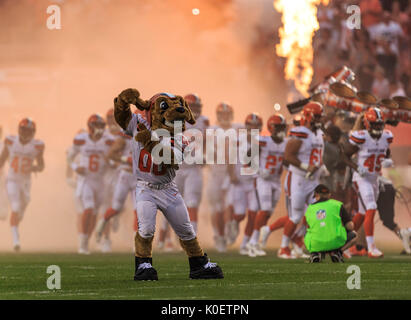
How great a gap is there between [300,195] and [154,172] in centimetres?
424

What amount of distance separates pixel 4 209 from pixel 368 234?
6.94m

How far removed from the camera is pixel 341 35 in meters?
22.2

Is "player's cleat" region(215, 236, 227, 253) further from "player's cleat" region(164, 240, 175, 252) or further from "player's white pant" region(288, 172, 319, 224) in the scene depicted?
"player's white pant" region(288, 172, 319, 224)

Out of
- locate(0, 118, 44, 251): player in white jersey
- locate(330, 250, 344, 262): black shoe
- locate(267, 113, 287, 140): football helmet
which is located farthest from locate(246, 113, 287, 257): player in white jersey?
locate(0, 118, 44, 251): player in white jersey

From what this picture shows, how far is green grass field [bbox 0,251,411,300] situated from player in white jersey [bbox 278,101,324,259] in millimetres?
655

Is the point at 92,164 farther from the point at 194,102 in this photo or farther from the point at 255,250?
the point at 255,250

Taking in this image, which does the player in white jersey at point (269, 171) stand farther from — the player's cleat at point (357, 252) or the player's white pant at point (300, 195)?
the player's cleat at point (357, 252)

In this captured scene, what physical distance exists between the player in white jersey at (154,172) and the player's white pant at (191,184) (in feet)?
17.7

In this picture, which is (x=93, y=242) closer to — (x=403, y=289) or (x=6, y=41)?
(x=6, y=41)

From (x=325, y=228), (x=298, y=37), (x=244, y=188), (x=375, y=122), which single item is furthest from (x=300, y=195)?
(x=298, y=37)

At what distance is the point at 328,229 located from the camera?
1125 centimetres

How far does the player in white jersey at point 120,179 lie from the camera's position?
14781 mm

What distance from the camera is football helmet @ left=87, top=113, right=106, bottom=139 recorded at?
15.4m

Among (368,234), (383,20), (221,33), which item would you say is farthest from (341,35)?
(368,234)
